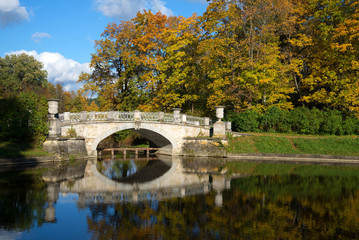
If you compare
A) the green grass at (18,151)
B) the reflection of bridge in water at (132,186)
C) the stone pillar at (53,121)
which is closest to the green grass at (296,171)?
the reflection of bridge in water at (132,186)

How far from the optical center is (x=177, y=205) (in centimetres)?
968

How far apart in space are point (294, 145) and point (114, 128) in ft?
44.1

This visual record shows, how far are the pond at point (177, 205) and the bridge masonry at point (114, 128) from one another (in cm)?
456

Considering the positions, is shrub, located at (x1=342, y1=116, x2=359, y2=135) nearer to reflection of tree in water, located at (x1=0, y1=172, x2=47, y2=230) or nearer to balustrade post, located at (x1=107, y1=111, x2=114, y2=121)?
balustrade post, located at (x1=107, y1=111, x2=114, y2=121)

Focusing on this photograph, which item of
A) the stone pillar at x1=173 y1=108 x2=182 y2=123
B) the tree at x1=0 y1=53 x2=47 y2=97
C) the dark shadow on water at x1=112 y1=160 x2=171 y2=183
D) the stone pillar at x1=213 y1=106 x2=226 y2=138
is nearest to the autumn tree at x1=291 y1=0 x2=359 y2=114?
the stone pillar at x1=213 y1=106 x2=226 y2=138

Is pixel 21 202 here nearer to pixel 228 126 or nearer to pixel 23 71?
pixel 228 126

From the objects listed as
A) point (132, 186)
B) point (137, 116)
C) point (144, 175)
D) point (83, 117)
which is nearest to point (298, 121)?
point (137, 116)

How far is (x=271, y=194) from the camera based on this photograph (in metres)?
11.4

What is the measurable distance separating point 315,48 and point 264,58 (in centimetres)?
598

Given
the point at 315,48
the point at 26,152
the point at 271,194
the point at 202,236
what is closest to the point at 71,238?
the point at 202,236

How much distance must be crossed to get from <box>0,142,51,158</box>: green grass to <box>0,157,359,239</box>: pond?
299 cm

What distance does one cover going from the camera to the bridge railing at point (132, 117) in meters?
21.9

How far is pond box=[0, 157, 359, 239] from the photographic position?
732 cm

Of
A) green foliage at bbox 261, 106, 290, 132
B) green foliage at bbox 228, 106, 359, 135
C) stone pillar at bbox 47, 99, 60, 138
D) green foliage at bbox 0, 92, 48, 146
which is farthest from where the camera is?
green foliage at bbox 261, 106, 290, 132
